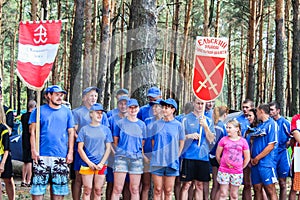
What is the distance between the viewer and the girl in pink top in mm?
8273

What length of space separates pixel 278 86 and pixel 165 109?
7.83m

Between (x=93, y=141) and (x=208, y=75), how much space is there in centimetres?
259

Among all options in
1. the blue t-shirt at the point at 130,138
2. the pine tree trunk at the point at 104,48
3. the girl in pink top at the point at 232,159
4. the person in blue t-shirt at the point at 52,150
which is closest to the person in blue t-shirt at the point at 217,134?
the girl in pink top at the point at 232,159

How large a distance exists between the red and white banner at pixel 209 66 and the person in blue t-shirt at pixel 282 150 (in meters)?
1.07

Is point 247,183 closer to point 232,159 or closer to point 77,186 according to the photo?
point 232,159

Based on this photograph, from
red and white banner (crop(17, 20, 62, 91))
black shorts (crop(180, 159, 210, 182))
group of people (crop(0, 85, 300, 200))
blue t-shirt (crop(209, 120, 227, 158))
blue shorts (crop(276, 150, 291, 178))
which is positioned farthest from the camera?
blue t-shirt (crop(209, 120, 227, 158))

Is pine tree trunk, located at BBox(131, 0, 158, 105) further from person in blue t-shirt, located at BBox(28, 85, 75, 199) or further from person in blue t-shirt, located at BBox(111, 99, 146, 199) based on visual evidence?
person in blue t-shirt, located at BBox(28, 85, 75, 199)

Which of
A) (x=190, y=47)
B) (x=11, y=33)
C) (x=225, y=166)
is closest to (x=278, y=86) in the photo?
(x=225, y=166)

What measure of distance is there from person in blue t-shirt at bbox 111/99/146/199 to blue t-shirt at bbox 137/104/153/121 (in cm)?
73

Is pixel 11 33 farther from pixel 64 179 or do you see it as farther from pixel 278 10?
pixel 64 179

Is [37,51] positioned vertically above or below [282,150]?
above

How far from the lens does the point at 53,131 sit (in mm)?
7469

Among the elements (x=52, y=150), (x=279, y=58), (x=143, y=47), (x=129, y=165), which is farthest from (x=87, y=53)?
(x=52, y=150)

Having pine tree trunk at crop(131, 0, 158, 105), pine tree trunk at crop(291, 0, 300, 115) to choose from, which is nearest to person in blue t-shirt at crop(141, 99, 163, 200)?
pine tree trunk at crop(131, 0, 158, 105)
